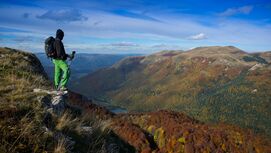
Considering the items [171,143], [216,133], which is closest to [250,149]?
[216,133]

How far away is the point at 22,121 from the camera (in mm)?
9016

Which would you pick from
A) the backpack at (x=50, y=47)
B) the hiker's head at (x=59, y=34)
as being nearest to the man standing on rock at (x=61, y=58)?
the hiker's head at (x=59, y=34)

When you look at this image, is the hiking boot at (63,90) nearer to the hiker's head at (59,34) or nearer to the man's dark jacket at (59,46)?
the man's dark jacket at (59,46)

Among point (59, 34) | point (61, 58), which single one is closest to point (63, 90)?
point (61, 58)

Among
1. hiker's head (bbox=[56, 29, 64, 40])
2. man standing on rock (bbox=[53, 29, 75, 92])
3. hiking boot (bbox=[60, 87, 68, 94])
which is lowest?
hiking boot (bbox=[60, 87, 68, 94])

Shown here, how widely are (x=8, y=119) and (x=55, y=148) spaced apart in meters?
1.90

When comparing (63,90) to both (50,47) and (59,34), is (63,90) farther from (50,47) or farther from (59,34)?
(59,34)

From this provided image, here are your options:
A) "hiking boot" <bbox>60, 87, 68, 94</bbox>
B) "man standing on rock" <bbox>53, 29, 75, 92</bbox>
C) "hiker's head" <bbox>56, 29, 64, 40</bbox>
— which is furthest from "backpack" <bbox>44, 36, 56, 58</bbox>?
"hiking boot" <bbox>60, 87, 68, 94</bbox>

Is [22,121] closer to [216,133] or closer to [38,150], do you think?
[38,150]

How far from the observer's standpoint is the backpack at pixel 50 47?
51.2ft

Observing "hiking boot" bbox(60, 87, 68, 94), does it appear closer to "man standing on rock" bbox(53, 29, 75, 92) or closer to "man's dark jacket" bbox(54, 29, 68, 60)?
"man standing on rock" bbox(53, 29, 75, 92)

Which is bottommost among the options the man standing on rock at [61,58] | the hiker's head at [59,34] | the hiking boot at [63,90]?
the hiking boot at [63,90]

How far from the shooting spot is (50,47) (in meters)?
15.7

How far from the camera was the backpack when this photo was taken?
1562 centimetres
